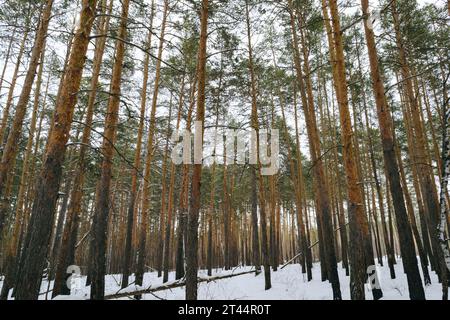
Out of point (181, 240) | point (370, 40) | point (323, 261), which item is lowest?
point (323, 261)

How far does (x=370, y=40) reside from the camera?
6.74 metres

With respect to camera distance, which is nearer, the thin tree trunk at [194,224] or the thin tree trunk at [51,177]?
the thin tree trunk at [51,177]

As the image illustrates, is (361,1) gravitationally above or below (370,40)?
above

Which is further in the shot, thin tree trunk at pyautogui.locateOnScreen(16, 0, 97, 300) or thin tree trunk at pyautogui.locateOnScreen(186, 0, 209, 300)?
thin tree trunk at pyautogui.locateOnScreen(186, 0, 209, 300)

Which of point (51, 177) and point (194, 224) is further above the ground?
point (51, 177)

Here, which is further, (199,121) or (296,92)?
(296,92)

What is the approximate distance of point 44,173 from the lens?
3574mm

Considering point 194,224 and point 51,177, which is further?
point 194,224
